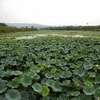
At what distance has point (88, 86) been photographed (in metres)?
1.80

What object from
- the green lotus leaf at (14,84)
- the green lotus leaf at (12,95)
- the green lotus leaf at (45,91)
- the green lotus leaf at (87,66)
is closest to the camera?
the green lotus leaf at (12,95)

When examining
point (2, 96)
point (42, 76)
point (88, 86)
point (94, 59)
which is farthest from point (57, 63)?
point (2, 96)

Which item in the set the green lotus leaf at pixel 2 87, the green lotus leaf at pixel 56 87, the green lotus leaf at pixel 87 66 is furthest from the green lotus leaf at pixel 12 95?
the green lotus leaf at pixel 87 66

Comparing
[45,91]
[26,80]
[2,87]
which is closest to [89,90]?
[45,91]

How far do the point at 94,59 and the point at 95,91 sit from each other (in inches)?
56.3

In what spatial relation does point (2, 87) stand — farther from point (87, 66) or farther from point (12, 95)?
point (87, 66)

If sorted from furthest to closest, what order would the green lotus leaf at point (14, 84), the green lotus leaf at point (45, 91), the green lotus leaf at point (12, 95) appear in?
the green lotus leaf at point (14, 84), the green lotus leaf at point (45, 91), the green lotus leaf at point (12, 95)

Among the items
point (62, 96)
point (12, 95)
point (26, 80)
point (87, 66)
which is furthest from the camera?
point (87, 66)

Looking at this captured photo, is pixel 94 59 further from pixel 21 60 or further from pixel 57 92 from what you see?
pixel 57 92

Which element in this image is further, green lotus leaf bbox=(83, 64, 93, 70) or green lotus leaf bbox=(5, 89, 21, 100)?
green lotus leaf bbox=(83, 64, 93, 70)

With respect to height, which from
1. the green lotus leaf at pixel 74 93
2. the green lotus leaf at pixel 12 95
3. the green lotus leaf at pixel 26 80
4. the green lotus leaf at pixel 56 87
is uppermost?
the green lotus leaf at pixel 26 80

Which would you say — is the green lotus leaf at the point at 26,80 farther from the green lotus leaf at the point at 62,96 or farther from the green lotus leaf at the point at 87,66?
the green lotus leaf at the point at 87,66

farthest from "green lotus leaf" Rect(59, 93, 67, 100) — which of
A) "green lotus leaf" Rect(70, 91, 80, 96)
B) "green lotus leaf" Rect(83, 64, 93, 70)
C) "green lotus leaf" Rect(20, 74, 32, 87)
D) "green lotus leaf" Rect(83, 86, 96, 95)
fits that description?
"green lotus leaf" Rect(83, 64, 93, 70)

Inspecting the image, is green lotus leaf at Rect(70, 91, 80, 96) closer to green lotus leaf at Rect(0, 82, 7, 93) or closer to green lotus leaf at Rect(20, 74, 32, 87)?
green lotus leaf at Rect(20, 74, 32, 87)
